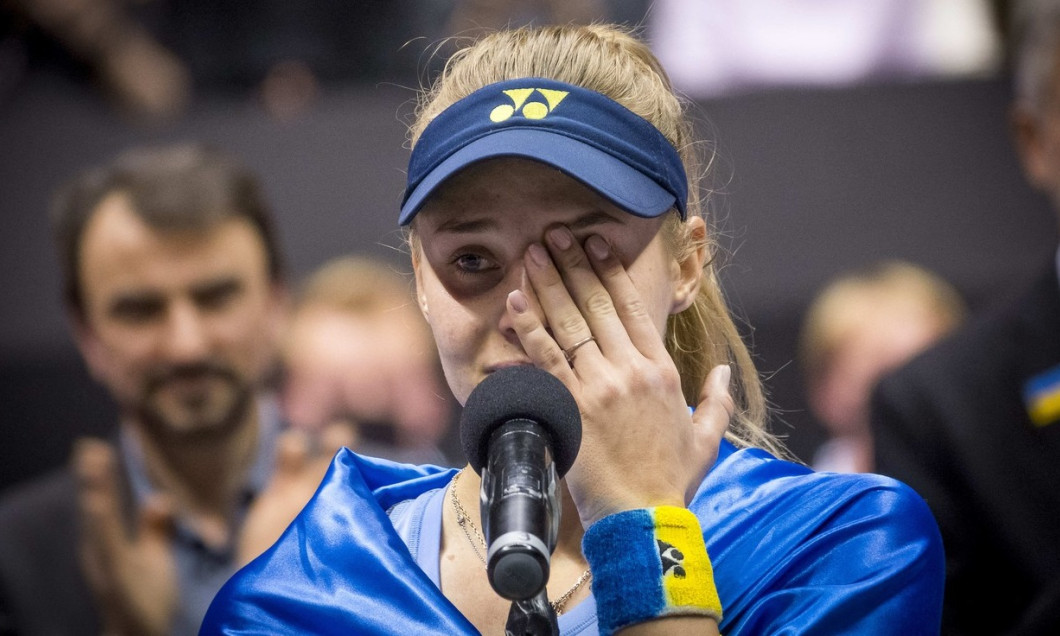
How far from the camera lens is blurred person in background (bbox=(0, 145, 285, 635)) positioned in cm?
313

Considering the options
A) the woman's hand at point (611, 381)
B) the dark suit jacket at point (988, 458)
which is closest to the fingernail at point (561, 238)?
the woman's hand at point (611, 381)

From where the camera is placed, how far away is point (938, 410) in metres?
2.31

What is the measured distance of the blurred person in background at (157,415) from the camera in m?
3.13

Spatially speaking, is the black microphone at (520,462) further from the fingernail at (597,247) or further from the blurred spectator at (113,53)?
the blurred spectator at (113,53)

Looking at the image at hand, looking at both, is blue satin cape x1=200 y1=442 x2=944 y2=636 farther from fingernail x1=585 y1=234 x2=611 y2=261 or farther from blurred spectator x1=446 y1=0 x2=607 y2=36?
blurred spectator x1=446 y1=0 x2=607 y2=36

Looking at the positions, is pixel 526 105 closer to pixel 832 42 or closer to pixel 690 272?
pixel 690 272

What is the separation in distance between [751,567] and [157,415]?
2.18m

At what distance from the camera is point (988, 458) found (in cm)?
224

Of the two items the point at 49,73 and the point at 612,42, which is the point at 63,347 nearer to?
the point at 49,73

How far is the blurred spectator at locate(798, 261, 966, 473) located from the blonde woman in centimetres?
235

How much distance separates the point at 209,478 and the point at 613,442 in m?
2.13

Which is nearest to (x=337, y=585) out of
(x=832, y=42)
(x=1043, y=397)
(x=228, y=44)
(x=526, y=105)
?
(x=526, y=105)

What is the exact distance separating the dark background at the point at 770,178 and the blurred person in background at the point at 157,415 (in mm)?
680

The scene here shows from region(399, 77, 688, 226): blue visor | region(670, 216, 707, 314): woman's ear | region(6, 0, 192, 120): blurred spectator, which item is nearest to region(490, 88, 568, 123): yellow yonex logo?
region(399, 77, 688, 226): blue visor
